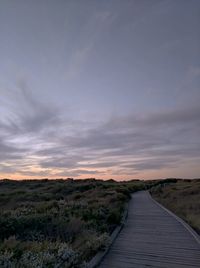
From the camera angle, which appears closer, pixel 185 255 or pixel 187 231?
pixel 185 255

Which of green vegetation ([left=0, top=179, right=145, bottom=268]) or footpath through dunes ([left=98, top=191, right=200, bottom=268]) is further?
footpath through dunes ([left=98, top=191, right=200, bottom=268])

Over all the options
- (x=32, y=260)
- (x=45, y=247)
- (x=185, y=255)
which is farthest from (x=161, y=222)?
(x=32, y=260)

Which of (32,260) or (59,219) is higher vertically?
(59,219)

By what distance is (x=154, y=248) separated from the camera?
32.3 ft

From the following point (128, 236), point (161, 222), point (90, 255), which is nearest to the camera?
point (90, 255)

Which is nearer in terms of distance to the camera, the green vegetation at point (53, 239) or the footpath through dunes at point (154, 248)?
the green vegetation at point (53, 239)

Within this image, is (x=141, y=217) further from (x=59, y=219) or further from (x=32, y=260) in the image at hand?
(x=32, y=260)

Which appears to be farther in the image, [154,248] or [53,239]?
[53,239]

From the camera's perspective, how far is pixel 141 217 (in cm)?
1759

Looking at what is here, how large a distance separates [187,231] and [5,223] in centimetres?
686

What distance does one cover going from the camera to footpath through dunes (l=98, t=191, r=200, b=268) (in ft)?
27.1

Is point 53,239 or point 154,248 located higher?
point 53,239

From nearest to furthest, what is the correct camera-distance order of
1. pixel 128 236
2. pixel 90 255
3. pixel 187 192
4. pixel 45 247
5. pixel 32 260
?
pixel 32 260 → pixel 45 247 → pixel 90 255 → pixel 128 236 → pixel 187 192

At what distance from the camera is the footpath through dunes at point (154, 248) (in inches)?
325
